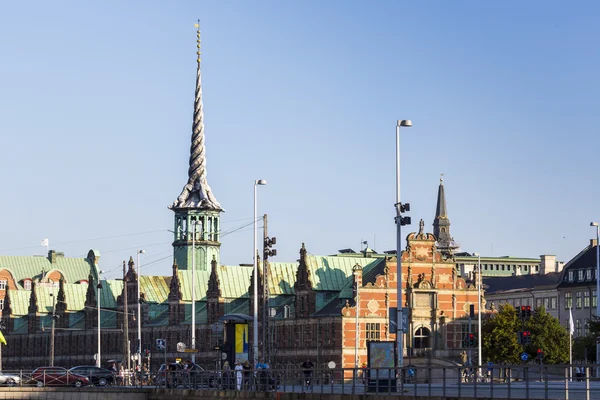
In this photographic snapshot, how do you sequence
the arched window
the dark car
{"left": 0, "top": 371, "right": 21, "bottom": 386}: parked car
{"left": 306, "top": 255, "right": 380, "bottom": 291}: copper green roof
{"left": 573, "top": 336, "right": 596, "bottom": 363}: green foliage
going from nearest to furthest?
the dark car
{"left": 0, "top": 371, "right": 21, "bottom": 386}: parked car
the arched window
{"left": 573, "top": 336, "right": 596, "bottom": 363}: green foliage
{"left": 306, "top": 255, "right": 380, "bottom": 291}: copper green roof

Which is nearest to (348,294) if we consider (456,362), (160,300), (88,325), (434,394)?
(456,362)

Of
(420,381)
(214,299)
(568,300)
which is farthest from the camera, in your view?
(568,300)

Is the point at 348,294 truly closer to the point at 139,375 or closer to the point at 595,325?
the point at 595,325

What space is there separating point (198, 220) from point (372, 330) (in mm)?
48850

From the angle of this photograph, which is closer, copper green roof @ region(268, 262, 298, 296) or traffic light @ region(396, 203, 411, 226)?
traffic light @ region(396, 203, 411, 226)

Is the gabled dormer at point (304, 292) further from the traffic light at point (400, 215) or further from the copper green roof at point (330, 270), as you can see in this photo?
the traffic light at point (400, 215)

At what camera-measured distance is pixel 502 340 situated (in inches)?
5079

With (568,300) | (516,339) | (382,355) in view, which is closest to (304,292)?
(516,339)

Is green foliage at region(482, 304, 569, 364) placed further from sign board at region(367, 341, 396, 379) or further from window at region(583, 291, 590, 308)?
sign board at region(367, 341, 396, 379)

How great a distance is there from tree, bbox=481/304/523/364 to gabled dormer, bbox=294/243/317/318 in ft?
50.8

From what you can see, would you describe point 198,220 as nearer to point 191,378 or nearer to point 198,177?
point 198,177

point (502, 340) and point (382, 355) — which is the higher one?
point (502, 340)

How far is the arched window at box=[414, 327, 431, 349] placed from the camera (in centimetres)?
13138

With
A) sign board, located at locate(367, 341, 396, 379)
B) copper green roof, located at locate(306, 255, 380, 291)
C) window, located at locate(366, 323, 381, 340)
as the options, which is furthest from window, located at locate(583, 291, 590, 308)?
sign board, located at locate(367, 341, 396, 379)
